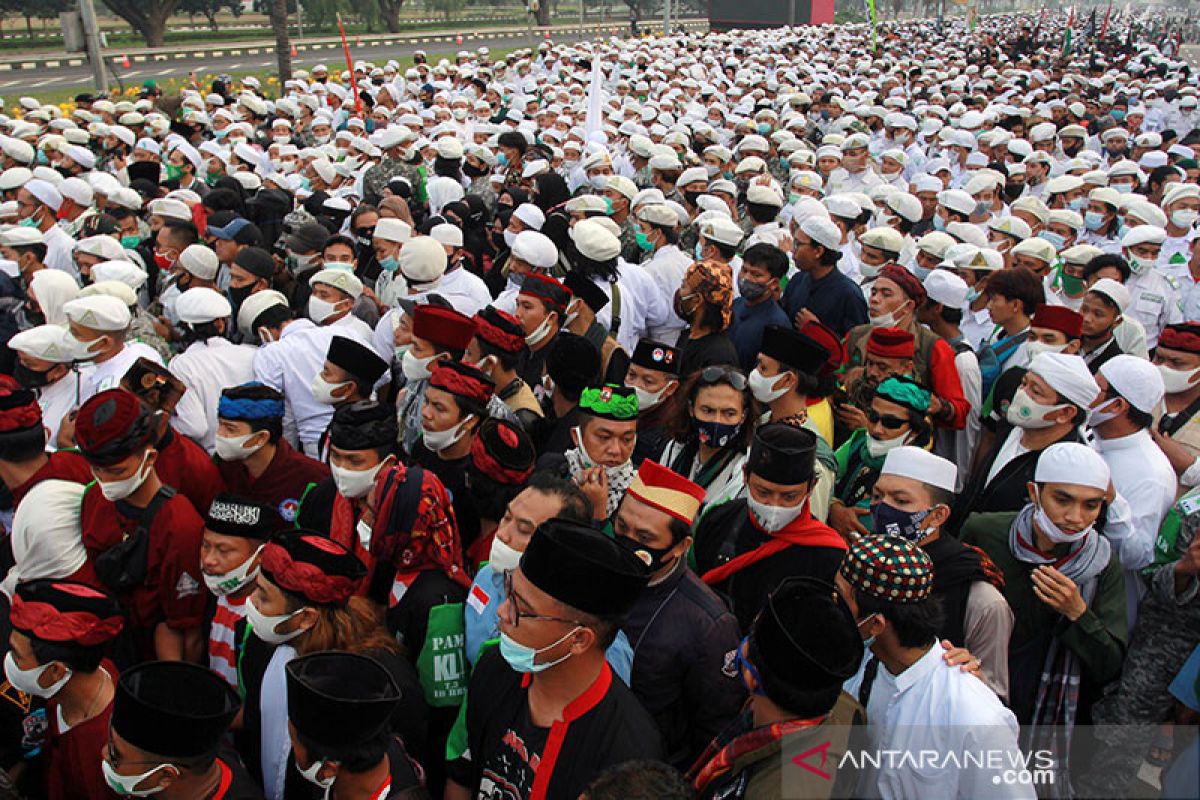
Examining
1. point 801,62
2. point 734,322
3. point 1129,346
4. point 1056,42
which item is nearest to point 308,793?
point 734,322

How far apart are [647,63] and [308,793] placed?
26803mm

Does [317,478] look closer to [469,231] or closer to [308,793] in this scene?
[308,793]

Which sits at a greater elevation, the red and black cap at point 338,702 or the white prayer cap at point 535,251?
the white prayer cap at point 535,251

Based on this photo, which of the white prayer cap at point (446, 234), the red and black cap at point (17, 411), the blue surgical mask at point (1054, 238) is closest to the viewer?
the red and black cap at point (17, 411)

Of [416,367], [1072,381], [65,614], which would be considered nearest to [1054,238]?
[1072,381]

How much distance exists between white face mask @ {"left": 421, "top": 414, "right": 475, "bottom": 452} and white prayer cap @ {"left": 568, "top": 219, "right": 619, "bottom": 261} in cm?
247

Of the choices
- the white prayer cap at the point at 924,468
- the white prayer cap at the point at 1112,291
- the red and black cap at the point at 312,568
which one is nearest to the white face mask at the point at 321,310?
the red and black cap at the point at 312,568

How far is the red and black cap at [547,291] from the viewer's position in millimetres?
5570

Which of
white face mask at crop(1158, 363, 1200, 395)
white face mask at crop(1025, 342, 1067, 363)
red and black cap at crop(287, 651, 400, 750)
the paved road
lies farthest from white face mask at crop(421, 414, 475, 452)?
the paved road

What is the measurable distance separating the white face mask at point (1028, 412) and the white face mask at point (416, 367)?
308 cm

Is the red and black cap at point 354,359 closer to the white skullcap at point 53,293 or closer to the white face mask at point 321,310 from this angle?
the white face mask at point 321,310

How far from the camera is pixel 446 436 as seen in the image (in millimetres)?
4270

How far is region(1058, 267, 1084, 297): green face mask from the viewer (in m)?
7.11

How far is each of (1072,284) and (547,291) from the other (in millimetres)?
4471
